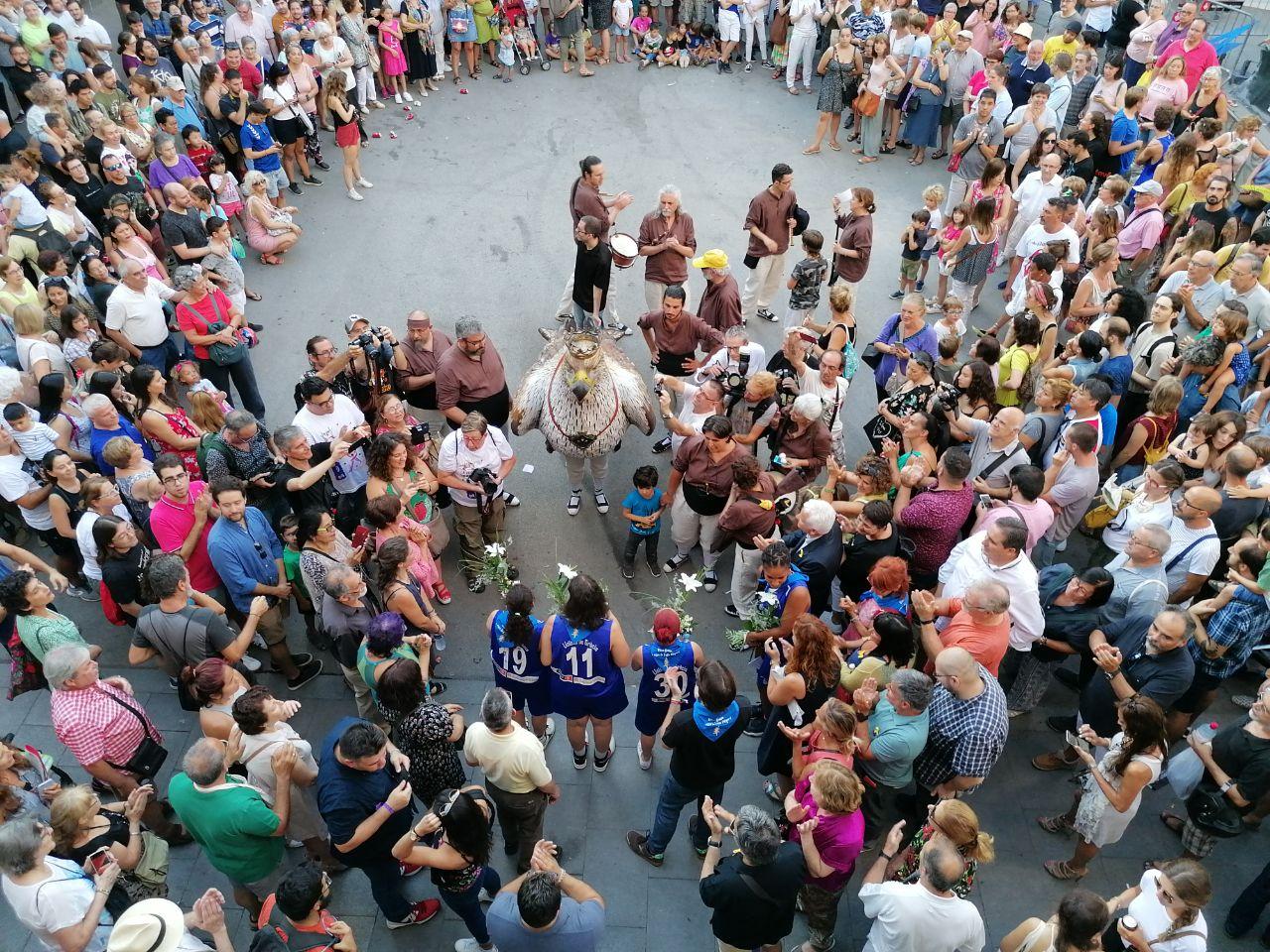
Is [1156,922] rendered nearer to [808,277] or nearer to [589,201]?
[808,277]

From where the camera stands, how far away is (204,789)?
429cm

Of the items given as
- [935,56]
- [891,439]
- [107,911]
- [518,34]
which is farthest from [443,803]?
[518,34]

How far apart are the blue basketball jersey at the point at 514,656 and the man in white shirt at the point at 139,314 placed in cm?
457

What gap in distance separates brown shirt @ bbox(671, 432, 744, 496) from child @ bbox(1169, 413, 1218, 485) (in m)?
3.07

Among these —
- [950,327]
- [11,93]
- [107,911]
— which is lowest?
[107,911]

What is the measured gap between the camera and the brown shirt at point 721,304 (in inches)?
319

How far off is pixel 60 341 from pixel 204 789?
16.0 feet

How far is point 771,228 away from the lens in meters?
9.21

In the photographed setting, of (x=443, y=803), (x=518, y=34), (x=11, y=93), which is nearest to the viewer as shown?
(x=443, y=803)

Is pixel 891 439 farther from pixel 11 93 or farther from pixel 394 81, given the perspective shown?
pixel 11 93

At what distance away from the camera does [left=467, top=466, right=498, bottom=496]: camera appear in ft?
21.7

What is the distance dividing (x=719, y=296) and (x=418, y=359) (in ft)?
8.89

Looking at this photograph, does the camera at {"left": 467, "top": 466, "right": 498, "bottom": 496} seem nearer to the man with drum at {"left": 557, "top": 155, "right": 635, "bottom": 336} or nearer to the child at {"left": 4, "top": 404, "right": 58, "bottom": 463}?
the man with drum at {"left": 557, "top": 155, "right": 635, "bottom": 336}

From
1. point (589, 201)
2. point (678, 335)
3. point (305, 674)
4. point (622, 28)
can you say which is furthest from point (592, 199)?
point (622, 28)
